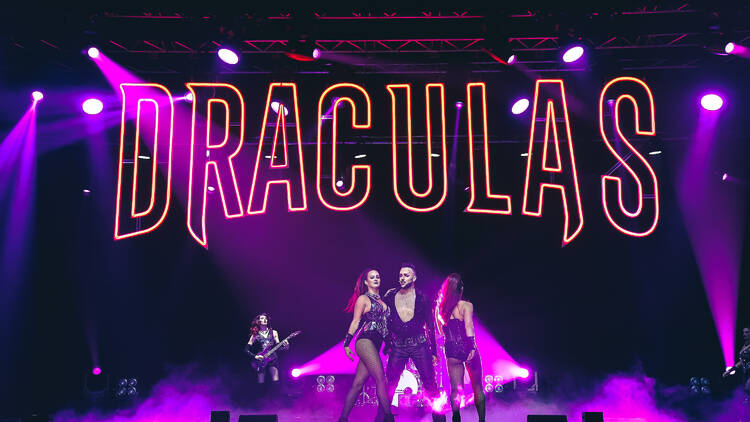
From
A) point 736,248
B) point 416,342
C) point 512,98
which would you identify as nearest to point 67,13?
point 416,342

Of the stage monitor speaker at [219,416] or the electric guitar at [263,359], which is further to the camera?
the electric guitar at [263,359]

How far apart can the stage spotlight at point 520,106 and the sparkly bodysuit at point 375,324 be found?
11.4ft

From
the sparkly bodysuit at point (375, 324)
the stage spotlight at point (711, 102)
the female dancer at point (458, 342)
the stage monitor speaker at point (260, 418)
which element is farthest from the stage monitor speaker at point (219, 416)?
the stage spotlight at point (711, 102)

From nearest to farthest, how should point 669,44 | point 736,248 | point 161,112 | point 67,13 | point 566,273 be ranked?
1. point 67,13
2. point 669,44
3. point 161,112
4. point 736,248
5. point 566,273

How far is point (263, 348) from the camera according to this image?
8930mm

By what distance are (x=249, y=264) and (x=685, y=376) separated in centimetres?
779

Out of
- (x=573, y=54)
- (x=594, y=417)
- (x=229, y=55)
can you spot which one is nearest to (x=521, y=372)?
(x=594, y=417)

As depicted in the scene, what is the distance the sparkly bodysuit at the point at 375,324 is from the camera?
627 centimetres

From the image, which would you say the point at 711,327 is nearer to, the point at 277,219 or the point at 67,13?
the point at 277,219

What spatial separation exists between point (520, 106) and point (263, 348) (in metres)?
5.19

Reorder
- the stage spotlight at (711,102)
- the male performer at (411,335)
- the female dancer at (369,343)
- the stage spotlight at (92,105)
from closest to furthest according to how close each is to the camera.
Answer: the female dancer at (369,343), the male performer at (411,335), the stage spotlight at (92,105), the stage spotlight at (711,102)

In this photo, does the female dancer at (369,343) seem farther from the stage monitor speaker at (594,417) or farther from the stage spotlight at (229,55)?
the stage spotlight at (229,55)

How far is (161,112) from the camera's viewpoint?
8.65 meters

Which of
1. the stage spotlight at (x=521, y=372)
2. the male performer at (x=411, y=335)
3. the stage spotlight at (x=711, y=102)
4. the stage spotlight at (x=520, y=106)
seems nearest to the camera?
the male performer at (x=411, y=335)
